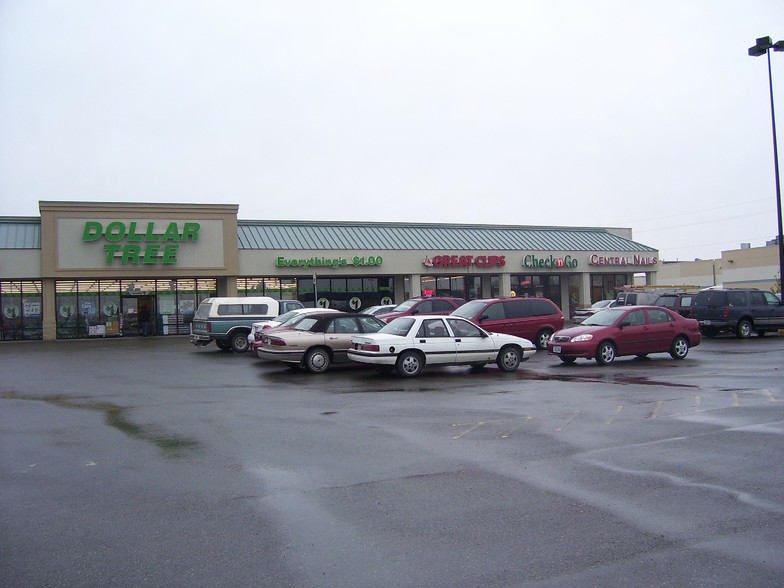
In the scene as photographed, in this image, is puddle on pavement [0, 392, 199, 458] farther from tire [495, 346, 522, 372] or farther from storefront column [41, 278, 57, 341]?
storefront column [41, 278, 57, 341]

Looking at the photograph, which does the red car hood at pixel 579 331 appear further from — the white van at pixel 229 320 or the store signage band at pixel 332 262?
the store signage band at pixel 332 262

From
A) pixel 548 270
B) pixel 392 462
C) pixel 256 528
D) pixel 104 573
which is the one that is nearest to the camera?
pixel 104 573

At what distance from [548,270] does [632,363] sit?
2737cm

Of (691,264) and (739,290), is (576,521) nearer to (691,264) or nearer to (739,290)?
(739,290)

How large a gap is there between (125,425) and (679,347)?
15106 mm

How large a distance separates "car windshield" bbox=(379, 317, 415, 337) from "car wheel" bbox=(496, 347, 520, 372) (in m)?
2.49

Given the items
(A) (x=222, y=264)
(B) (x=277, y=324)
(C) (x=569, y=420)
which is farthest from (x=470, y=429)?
(A) (x=222, y=264)

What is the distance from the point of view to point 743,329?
2603 centimetres

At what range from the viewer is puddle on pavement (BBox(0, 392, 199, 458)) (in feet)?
27.8

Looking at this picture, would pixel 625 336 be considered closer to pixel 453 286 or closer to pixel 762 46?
pixel 762 46

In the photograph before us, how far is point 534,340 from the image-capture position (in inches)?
873

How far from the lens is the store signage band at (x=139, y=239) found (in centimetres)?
3484

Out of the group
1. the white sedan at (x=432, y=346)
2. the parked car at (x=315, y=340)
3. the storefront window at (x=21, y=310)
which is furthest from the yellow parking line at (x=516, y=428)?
the storefront window at (x=21, y=310)

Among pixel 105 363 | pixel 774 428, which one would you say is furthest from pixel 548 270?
pixel 774 428
